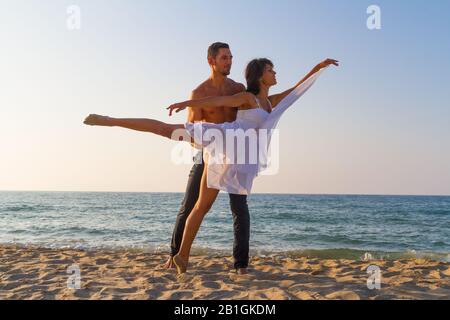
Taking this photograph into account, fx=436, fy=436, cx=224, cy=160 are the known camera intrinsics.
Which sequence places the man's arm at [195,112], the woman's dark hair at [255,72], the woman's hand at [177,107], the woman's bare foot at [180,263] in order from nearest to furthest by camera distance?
1. the woman's hand at [177,107]
2. the woman's dark hair at [255,72]
3. the man's arm at [195,112]
4. the woman's bare foot at [180,263]

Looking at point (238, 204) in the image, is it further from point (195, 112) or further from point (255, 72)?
point (255, 72)

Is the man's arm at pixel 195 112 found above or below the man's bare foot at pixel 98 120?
above

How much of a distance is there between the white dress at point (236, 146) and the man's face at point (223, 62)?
17.7 inches

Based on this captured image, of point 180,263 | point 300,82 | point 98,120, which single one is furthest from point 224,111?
point 180,263

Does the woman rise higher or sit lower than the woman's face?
lower

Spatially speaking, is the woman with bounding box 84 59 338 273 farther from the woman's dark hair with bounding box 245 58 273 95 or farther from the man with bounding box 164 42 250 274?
the man with bounding box 164 42 250 274

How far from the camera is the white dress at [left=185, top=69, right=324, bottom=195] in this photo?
3.81 m

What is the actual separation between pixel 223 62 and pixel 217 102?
21.4 inches

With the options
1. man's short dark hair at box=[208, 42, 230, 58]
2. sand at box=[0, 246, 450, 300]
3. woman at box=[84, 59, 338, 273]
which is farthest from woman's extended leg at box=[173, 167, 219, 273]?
man's short dark hair at box=[208, 42, 230, 58]

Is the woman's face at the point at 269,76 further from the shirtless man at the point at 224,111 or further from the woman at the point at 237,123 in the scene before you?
the shirtless man at the point at 224,111

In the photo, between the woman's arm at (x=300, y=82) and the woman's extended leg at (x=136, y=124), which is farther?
the woman's arm at (x=300, y=82)

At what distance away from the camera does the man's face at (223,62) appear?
13.1 ft

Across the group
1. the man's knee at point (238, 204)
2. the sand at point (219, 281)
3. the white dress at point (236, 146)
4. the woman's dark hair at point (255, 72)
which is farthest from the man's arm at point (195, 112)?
the sand at point (219, 281)
